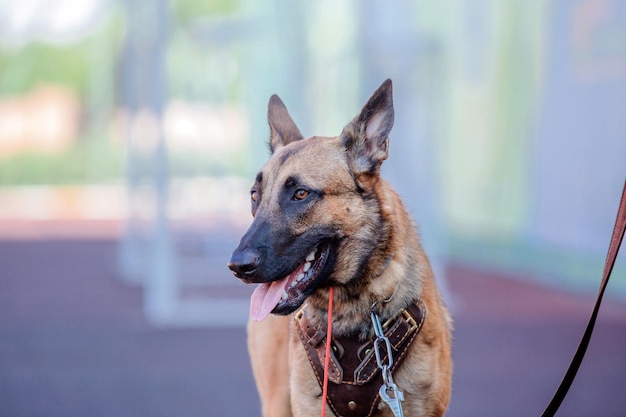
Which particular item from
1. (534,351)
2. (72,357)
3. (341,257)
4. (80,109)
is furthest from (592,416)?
(80,109)

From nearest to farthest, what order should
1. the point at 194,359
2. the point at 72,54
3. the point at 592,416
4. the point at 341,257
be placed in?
the point at 341,257, the point at 592,416, the point at 194,359, the point at 72,54

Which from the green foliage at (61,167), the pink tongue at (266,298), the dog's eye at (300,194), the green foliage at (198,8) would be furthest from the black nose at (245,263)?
the green foliage at (61,167)

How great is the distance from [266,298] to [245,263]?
181 millimetres

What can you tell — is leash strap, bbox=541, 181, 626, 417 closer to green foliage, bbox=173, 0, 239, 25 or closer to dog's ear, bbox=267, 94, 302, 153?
dog's ear, bbox=267, 94, 302, 153

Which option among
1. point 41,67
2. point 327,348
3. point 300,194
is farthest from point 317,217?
point 41,67

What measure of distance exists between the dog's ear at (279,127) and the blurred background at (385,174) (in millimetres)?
2559

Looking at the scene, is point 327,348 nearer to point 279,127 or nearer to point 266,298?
point 266,298

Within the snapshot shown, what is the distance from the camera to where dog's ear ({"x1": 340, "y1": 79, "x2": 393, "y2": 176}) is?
11.2 feet

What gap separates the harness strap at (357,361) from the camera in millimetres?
3264

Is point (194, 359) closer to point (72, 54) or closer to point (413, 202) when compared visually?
point (413, 202)

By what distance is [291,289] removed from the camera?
3.18 m

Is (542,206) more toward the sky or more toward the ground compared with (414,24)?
more toward the ground

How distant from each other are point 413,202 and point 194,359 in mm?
3445

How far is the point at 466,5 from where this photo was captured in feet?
42.8
